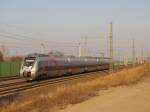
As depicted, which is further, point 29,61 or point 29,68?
point 29,61

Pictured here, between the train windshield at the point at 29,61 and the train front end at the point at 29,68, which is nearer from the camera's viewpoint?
the train front end at the point at 29,68

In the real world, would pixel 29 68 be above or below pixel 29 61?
below

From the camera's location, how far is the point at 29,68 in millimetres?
32562

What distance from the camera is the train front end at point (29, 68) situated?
32.1 metres

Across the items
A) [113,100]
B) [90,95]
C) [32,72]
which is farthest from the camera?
[32,72]

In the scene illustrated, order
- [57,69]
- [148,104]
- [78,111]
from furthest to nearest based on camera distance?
[57,69] < [148,104] < [78,111]

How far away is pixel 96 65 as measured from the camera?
57.3 meters

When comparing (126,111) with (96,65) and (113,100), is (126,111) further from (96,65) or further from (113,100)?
(96,65)

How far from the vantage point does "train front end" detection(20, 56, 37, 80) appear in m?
32.1

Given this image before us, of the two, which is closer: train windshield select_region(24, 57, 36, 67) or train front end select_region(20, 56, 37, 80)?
train front end select_region(20, 56, 37, 80)

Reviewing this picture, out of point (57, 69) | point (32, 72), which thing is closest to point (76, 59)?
point (57, 69)

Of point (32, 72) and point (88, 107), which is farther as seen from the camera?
point (32, 72)

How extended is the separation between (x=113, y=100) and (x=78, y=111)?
130 inches

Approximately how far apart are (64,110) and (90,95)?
476 cm
